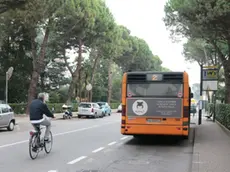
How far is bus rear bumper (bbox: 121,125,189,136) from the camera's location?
1296 cm

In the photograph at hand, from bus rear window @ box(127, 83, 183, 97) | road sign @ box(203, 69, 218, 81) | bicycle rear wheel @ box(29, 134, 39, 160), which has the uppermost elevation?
road sign @ box(203, 69, 218, 81)

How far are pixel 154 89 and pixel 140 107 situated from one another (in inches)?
33.2

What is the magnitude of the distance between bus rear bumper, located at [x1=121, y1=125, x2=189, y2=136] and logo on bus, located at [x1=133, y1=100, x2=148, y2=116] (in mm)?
514

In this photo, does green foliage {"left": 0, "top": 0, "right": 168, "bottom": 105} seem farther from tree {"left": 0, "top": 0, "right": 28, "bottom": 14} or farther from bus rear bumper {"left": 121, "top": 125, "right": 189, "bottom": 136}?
bus rear bumper {"left": 121, "top": 125, "right": 189, "bottom": 136}

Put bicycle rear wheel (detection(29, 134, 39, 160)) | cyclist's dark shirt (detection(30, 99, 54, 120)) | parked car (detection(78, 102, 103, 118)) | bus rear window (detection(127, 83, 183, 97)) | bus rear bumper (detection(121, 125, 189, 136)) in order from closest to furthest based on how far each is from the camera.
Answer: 1. bicycle rear wheel (detection(29, 134, 39, 160))
2. cyclist's dark shirt (detection(30, 99, 54, 120))
3. bus rear bumper (detection(121, 125, 189, 136))
4. bus rear window (detection(127, 83, 183, 97))
5. parked car (detection(78, 102, 103, 118))

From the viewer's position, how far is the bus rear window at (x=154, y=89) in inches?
521

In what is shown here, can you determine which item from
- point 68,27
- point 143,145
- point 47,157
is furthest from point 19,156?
point 68,27

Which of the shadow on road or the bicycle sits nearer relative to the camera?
the bicycle

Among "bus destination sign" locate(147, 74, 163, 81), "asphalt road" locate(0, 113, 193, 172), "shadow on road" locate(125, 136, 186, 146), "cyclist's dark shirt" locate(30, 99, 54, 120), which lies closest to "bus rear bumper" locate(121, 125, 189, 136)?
"asphalt road" locate(0, 113, 193, 172)

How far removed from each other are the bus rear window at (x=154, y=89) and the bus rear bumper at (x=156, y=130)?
3.77 ft

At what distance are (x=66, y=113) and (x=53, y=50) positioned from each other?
15.2m

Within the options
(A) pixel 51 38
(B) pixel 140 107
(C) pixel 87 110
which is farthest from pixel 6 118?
(A) pixel 51 38

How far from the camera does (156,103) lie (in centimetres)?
1321

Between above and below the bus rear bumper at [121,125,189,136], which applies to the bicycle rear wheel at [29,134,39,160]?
below
